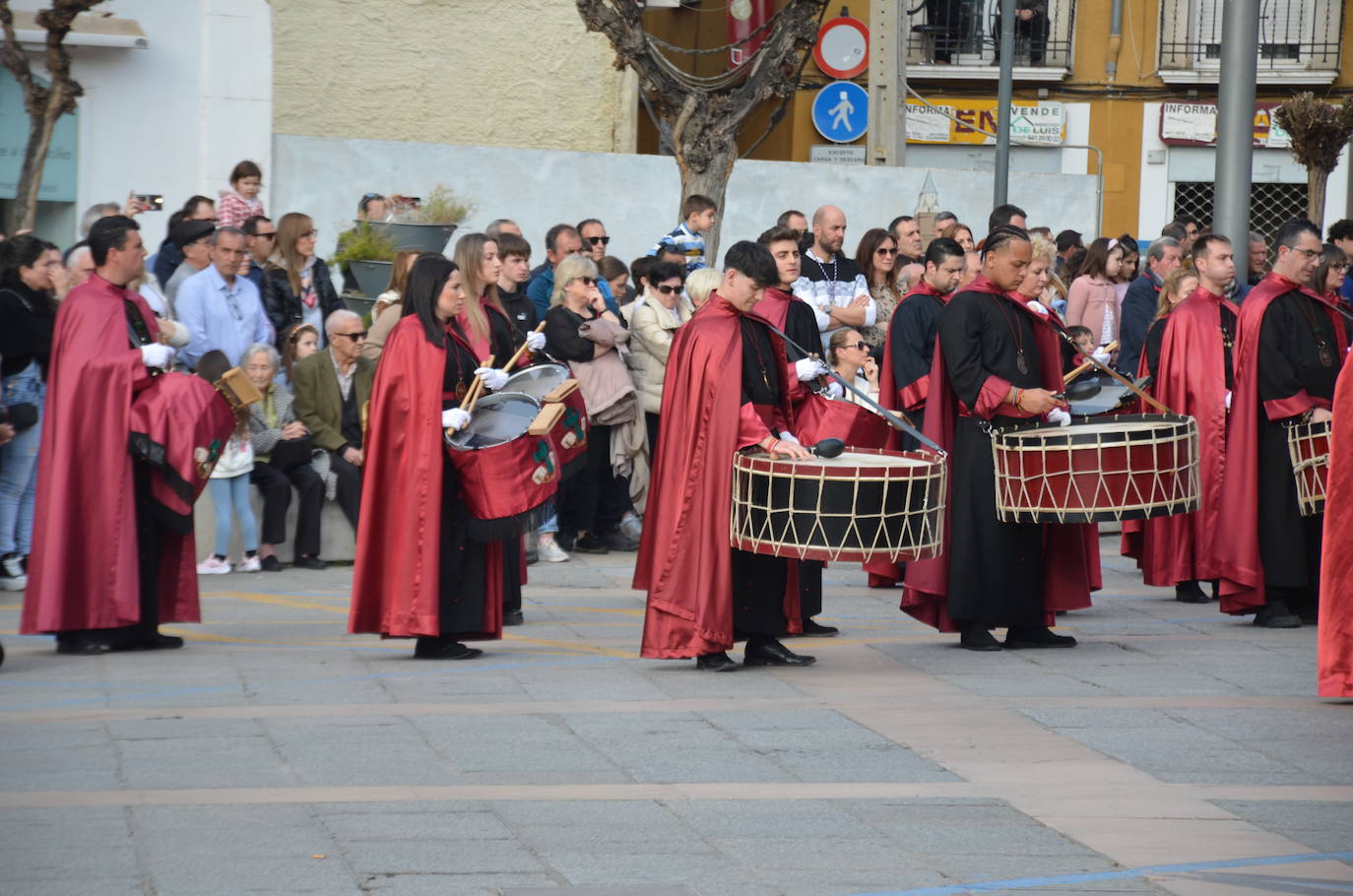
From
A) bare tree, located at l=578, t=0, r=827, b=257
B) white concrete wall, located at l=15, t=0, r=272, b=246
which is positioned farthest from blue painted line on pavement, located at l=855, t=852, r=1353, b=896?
white concrete wall, located at l=15, t=0, r=272, b=246

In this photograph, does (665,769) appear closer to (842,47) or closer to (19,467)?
(19,467)

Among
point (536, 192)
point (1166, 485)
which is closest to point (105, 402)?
point (1166, 485)

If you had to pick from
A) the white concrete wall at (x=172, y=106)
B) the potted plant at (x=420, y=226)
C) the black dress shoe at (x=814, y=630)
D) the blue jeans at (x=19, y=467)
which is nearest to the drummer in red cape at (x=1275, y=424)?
the black dress shoe at (x=814, y=630)

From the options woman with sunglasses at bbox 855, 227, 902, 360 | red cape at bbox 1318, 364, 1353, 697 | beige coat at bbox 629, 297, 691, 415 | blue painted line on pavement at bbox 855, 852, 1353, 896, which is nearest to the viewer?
blue painted line on pavement at bbox 855, 852, 1353, 896

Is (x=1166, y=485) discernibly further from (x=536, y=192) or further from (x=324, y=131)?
(x=324, y=131)

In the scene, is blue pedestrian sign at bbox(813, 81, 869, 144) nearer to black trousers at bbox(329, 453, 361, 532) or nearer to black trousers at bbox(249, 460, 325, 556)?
black trousers at bbox(329, 453, 361, 532)

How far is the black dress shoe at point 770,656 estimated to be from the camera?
922 centimetres

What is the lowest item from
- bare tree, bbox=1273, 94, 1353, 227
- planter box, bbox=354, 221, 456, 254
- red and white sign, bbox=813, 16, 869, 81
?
planter box, bbox=354, 221, 456, 254

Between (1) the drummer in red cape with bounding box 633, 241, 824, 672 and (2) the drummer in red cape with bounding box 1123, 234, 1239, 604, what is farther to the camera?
(2) the drummer in red cape with bounding box 1123, 234, 1239, 604

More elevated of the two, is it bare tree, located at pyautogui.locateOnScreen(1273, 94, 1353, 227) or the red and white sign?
the red and white sign

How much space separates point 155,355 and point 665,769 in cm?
355

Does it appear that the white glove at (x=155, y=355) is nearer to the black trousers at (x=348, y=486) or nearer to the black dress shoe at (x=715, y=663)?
the black dress shoe at (x=715, y=663)

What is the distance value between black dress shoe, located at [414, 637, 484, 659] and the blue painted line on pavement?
414cm

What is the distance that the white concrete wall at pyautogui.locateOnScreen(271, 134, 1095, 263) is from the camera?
1798 cm
